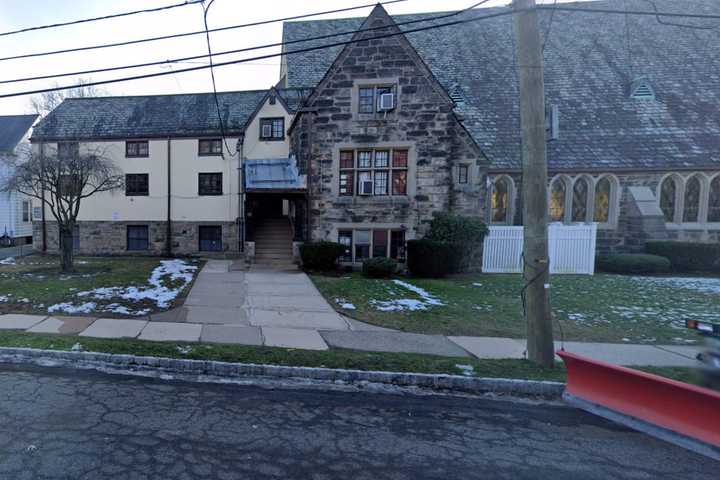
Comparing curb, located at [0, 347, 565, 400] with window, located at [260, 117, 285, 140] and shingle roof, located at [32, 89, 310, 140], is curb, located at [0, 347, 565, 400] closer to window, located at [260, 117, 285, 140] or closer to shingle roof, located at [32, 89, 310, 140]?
window, located at [260, 117, 285, 140]

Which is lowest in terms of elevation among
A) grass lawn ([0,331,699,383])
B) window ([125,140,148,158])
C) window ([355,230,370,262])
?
grass lawn ([0,331,699,383])

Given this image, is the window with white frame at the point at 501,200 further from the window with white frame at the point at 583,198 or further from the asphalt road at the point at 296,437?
the asphalt road at the point at 296,437

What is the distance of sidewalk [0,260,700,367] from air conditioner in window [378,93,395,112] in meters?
8.69

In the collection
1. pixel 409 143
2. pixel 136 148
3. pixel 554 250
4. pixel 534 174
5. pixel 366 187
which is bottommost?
pixel 554 250

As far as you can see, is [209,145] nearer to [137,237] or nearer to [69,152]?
[137,237]

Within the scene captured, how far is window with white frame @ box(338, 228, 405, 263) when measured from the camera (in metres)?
15.0

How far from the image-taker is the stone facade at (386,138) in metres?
14.4

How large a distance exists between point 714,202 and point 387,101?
55.8 ft

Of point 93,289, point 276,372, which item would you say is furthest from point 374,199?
Result: point 276,372

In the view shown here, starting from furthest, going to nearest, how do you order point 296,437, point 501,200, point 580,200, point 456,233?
point 501,200 → point 580,200 → point 456,233 → point 296,437

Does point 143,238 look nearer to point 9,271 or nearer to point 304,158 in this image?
point 9,271

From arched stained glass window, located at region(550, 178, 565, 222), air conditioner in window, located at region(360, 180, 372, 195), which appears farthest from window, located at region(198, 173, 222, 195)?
arched stained glass window, located at region(550, 178, 565, 222)

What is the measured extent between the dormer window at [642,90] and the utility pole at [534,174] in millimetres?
19396

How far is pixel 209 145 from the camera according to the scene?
20094mm
